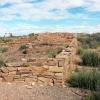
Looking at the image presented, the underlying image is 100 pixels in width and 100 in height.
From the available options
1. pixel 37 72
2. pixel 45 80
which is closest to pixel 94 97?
pixel 45 80

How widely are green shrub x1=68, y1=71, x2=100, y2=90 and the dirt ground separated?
0.71 meters

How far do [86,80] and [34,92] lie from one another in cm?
219

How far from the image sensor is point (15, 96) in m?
11.3

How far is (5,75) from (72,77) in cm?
256

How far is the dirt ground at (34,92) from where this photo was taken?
11.2m

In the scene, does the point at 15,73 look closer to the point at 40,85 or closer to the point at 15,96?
the point at 40,85

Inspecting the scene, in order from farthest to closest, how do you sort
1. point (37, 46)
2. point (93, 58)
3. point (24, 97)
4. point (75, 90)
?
1. point (37, 46)
2. point (93, 58)
3. point (75, 90)
4. point (24, 97)

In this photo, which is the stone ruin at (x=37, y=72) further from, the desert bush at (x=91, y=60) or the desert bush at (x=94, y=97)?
the desert bush at (x=91, y=60)

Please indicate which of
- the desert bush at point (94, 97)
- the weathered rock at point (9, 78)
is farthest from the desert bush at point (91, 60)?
the desert bush at point (94, 97)

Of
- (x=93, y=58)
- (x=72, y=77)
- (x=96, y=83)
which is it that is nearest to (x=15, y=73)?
(x=72, y=77)

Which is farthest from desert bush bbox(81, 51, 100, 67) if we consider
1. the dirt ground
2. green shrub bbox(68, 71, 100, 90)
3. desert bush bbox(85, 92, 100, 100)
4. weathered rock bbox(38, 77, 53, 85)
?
desert bush bbox(85, 92, 100, 100)

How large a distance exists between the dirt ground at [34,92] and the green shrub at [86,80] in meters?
0.71

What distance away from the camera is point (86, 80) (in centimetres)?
1295

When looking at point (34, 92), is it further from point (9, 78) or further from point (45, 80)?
point (9, 78)
